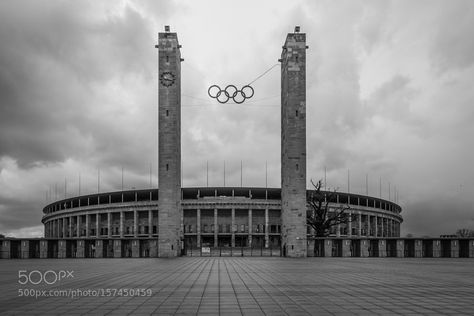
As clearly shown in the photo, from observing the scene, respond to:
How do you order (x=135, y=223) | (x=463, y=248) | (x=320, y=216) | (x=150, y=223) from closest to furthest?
1. (x=463, y=248)
2. (x=320, y=216)
3. (x=150, y=223)
4. (x=135, y=223)

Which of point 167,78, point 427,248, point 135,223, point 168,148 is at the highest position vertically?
point 167,78

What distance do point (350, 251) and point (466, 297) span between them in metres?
38.4

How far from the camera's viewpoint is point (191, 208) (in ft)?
347

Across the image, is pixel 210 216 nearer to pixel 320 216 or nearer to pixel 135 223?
pixel 135 223

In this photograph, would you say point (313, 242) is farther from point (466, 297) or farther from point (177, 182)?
point (466, 297)

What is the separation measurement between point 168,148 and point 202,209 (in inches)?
2104

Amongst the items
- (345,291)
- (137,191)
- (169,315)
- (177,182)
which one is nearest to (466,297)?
(345,291)

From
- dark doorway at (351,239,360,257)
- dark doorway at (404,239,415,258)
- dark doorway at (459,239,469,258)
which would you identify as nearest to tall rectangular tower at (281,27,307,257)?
dark doorway at (351,239,360,257)

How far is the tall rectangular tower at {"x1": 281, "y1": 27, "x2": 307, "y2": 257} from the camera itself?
54.6 meters

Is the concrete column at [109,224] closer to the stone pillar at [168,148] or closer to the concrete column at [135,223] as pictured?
the concrete column at [135,223]

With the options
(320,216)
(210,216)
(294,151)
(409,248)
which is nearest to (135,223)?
(210,216)

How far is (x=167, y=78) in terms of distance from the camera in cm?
5678

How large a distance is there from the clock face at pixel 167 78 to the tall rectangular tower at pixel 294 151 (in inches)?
502

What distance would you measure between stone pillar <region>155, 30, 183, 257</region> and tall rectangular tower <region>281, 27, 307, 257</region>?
39.3ft
